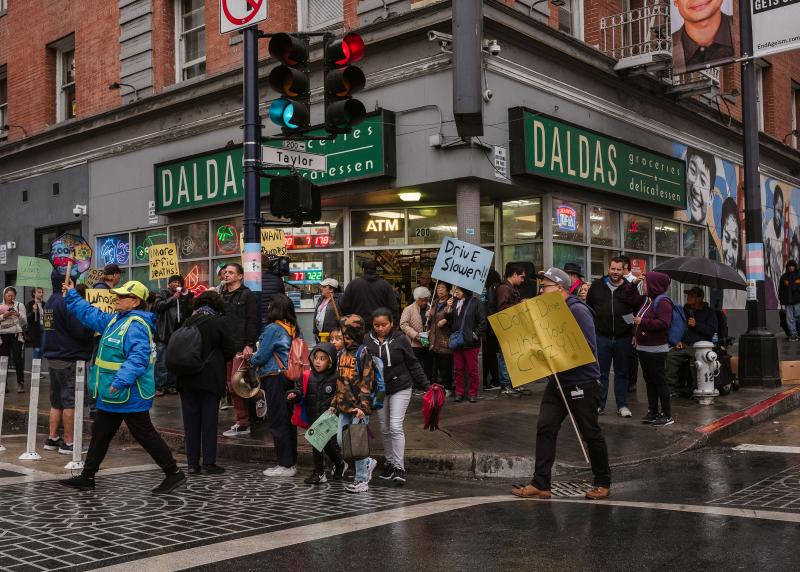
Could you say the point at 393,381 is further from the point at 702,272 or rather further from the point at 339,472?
the point at 702,272

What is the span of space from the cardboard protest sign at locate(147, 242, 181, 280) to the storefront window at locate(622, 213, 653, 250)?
9.21 metres

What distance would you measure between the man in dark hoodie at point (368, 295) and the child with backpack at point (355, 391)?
13.6 feet

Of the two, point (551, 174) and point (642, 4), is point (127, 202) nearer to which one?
point (551, 174)

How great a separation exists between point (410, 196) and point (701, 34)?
5.81 m

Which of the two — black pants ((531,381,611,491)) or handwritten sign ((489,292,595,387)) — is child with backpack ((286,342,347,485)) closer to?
handwritten sign ((489,292,595,387))

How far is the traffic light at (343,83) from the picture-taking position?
Answer: 8.93 metres

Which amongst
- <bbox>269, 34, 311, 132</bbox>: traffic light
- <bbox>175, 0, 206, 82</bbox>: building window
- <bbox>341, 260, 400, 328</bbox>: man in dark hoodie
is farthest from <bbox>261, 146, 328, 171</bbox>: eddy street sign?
<bbox>175, 0, 206, 82</bbox>: building window

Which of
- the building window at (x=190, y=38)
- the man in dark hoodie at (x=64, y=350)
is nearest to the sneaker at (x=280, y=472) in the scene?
the man in dark hoodie at (x=64, y=350)

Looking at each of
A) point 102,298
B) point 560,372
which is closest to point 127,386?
point 560,372

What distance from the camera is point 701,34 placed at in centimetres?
1475

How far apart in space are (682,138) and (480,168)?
7.68 metres

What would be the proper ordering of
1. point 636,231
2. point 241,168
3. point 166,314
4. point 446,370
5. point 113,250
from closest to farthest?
point 446,370 → point 166,314 → point 241,168 → point 636,231 → point 113,250

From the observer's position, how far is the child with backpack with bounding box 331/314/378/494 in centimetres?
740

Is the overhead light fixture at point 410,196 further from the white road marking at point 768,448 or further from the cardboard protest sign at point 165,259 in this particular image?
the white road marking at point 768,448
